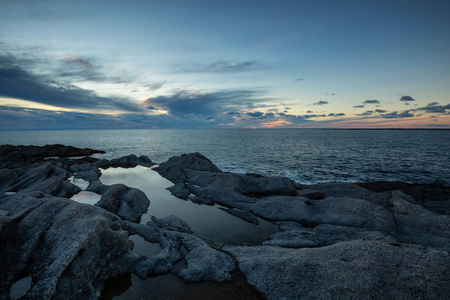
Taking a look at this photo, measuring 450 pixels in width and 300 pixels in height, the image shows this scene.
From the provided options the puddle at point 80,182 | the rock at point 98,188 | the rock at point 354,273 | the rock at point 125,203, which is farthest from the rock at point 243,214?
the puddle at point 80,182

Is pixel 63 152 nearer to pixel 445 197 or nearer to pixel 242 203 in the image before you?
pixel 242 203

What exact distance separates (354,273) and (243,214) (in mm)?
12823

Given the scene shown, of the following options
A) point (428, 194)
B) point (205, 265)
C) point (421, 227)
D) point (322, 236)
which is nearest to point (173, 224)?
point (205, 265)

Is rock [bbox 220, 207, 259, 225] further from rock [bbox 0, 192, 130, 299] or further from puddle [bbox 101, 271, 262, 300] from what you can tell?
rock [bbox 0, 192, 130, 299]

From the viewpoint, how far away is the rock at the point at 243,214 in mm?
21189

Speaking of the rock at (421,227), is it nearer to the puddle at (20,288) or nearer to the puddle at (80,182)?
the puddle at (20,288)

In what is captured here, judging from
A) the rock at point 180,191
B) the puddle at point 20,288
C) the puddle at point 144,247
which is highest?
the puddle at point 20,288

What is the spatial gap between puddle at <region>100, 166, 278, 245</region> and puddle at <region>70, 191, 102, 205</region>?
20.6 ft

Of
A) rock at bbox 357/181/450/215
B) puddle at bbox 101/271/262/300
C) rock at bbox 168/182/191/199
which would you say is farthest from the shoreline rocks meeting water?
rock at bbox 168/182/191/199

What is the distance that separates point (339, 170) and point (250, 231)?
40.1m

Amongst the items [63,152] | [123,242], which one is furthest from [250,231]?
[63,152]

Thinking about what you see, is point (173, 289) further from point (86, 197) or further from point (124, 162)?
point (124, 162)

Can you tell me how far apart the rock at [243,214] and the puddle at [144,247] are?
9.29 meters

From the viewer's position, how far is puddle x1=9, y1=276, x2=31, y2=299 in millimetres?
9739
